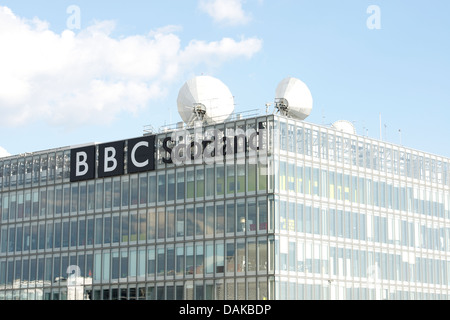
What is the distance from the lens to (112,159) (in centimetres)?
10825

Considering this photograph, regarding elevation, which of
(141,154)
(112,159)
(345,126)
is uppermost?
(345,126)

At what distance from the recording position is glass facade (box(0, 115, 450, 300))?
322 feet

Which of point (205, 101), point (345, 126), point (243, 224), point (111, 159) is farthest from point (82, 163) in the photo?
point (345, 126)

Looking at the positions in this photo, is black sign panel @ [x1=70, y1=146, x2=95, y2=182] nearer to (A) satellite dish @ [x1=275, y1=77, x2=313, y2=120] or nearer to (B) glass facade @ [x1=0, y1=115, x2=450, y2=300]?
(B) glass facade @ [x1=0, y1=115, x2=450, y2=300]

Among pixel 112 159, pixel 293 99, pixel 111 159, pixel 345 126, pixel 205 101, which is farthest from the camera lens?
pixel 345 126

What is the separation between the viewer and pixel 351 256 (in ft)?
340

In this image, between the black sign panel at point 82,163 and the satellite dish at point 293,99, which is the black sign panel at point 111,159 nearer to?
the black sign panel at point 82,163

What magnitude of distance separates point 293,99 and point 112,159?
21.1 metres

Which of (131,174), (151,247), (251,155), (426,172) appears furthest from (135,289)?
(426,172)

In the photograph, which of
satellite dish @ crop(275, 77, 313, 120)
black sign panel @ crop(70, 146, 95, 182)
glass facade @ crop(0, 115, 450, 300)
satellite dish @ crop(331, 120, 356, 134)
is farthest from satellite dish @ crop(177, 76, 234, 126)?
satellite dish @ crop(331, 120, 356, 134)

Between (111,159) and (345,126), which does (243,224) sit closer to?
(111,159)

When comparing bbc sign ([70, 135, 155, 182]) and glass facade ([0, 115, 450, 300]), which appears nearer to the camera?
glass facade ([0, 115, 450, 300])

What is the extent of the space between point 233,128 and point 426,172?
26944 mm

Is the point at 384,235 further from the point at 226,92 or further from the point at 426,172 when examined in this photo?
the point at 226,92
